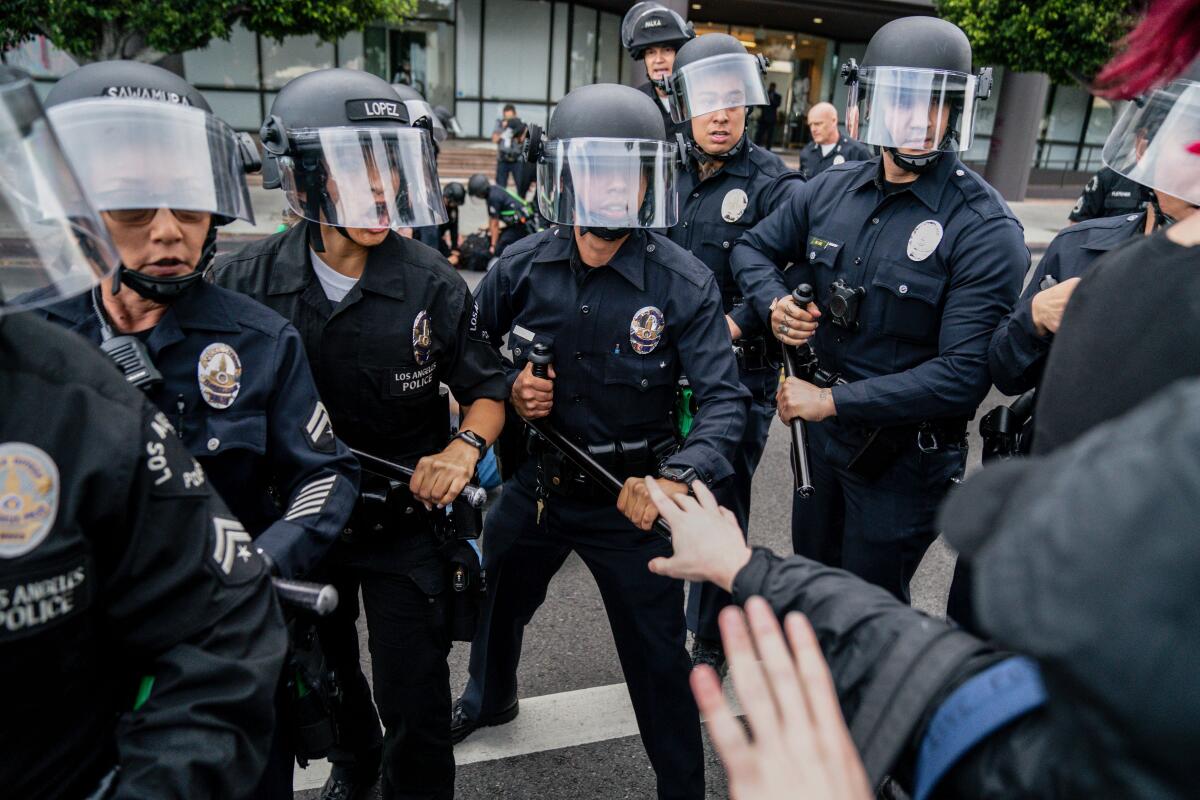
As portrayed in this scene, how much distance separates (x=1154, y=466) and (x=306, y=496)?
1.69 m

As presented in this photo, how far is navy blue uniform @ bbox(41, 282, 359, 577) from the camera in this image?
1.80 m

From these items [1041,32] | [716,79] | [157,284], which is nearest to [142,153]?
[157,284]

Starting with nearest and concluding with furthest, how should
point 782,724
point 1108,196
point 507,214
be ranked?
1. point 782,724
2. point 1108,196
3. point 507,214

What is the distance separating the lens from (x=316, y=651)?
1.91m

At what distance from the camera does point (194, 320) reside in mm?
1833

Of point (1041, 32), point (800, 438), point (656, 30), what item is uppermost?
point (1041, 32)

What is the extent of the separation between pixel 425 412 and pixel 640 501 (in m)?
0.70

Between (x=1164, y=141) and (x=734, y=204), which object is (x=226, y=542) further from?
(x=734, y=204)

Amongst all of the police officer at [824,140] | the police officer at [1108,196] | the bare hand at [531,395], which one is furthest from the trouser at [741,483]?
the police officer at [824,140]

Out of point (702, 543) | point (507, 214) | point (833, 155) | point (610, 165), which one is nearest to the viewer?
point (702, 543)

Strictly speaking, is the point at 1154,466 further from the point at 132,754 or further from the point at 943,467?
the point at 943,467

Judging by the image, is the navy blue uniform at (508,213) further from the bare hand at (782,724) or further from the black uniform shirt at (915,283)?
the bare hand at (782,724)

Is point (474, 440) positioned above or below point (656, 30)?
below

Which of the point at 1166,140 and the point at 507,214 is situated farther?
the point at 507,214
